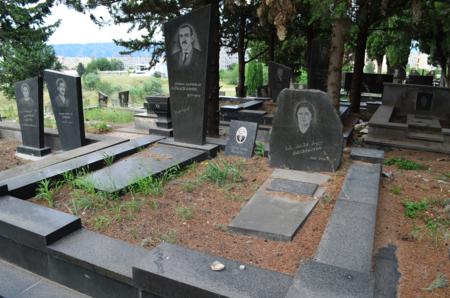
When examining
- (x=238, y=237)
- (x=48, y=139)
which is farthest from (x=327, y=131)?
(x=48, y=139)

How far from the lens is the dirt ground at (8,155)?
705 centimetres

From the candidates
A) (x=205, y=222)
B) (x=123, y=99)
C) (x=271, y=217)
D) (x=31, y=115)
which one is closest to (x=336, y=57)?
(x=271, y=217)

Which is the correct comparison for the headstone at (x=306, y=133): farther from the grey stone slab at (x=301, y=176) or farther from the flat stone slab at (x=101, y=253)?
the flat stone slab at (x=101, y=253)

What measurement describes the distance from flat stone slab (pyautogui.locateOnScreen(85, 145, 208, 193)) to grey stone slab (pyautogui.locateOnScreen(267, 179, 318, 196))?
Result: 155cm

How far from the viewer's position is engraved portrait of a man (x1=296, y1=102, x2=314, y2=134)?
16.8 feet

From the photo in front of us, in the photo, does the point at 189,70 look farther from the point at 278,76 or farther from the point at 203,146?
the point at 278,76

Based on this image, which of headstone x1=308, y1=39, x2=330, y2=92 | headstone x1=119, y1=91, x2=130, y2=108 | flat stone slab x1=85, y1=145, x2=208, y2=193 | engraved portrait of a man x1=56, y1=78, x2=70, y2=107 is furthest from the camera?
headstone x1=119, y1=91, x2=130, y2=108

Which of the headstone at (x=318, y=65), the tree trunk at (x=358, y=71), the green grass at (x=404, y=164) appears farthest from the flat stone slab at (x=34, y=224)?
the tree trunk at (x=358, y=71)

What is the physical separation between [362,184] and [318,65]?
297 inches

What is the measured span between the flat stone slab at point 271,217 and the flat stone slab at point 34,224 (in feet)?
5.08

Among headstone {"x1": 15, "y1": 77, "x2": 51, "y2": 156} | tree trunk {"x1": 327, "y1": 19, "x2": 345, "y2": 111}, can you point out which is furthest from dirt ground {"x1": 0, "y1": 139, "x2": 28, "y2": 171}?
tree trunk {"x1": 327, "y1": 19, "x2": 345, "y2": 111}

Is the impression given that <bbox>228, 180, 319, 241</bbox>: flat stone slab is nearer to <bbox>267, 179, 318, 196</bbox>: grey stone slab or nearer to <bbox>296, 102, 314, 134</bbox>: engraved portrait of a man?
<bbox>267, 179, 318, 196</bbox>: grey stone slab

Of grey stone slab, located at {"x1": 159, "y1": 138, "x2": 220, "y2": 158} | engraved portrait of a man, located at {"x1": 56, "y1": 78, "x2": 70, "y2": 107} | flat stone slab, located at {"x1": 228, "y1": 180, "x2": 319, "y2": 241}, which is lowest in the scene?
flat stone slab, located at {"x1": 228, "y1": 180, "x2": 319, "y2": 241}

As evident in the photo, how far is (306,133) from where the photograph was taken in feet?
17.0
